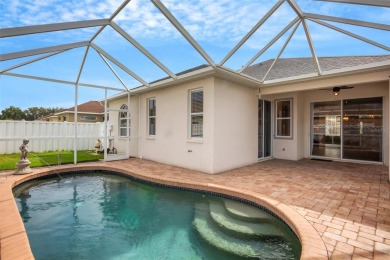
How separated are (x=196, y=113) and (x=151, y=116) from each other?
3411mm

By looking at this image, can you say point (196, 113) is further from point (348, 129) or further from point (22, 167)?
point (348, 129)

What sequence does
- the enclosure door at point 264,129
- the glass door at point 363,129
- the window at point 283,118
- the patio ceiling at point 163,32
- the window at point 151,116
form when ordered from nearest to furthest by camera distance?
the patio ceiling at point 163,32 < the glass door at point 363,129 < the enclosure door at point 264,129 < the window at point 283,118 < the window at point 151,116

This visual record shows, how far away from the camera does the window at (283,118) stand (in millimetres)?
10227

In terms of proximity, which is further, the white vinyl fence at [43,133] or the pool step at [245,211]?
the white vinyl fence at [43,133]

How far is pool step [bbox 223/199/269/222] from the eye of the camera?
14.5ft

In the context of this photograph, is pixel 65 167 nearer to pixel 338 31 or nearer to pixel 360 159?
pixel 338 31

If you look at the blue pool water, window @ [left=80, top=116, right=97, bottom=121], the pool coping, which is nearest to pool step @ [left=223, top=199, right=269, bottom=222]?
the blue pool water

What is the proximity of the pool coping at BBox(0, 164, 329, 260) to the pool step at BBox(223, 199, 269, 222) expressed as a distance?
0.18 meters

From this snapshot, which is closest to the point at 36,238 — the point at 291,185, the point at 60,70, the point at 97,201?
the point at 97,201

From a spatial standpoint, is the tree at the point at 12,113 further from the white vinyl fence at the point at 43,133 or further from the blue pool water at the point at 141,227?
the blue pool water at the point at 141,227

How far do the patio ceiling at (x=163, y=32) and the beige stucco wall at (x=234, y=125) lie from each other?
893 millimetres

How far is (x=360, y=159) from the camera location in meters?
9.35

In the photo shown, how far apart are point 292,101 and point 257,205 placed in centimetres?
684

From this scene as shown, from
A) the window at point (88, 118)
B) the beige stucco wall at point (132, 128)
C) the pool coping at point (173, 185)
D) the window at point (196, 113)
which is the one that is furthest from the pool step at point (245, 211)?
the window at point (88, 118)
